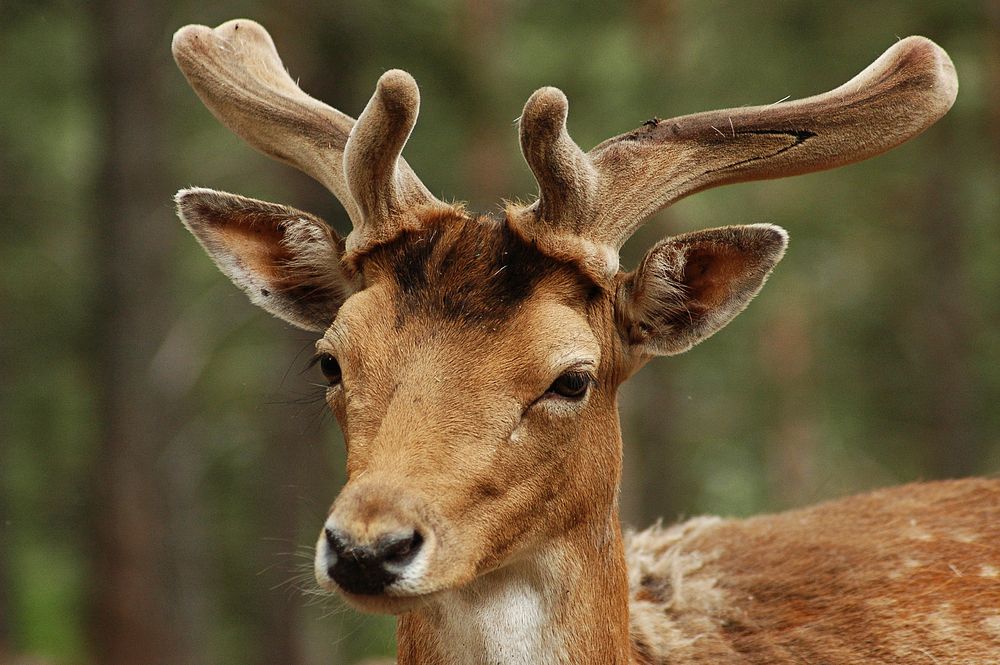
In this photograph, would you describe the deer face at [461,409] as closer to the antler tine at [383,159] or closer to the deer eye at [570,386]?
the deer eye at [570,386]

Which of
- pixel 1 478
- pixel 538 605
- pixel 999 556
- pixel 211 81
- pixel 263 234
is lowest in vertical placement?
pixel 538 605

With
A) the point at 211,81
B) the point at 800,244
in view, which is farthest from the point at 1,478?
the point at 211,81

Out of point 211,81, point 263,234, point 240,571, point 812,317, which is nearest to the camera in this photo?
point 263,234

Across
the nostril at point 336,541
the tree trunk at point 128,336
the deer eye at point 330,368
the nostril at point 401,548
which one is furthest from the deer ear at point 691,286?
the tree trunk at point 128,336

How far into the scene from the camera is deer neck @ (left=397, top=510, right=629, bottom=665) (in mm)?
4992

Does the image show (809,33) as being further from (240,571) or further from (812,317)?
(240,571)

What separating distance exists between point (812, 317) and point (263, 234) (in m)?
31.6

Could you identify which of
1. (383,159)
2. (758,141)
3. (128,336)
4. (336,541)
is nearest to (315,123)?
(383,159)

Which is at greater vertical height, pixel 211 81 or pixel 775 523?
pixel 211 81

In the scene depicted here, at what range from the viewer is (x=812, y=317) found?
1420 inches

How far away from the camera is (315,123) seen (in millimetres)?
5996

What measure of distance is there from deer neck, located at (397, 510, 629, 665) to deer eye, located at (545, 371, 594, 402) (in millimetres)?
530

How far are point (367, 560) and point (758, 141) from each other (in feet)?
8.03

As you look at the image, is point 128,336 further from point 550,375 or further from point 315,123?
point 550,375
